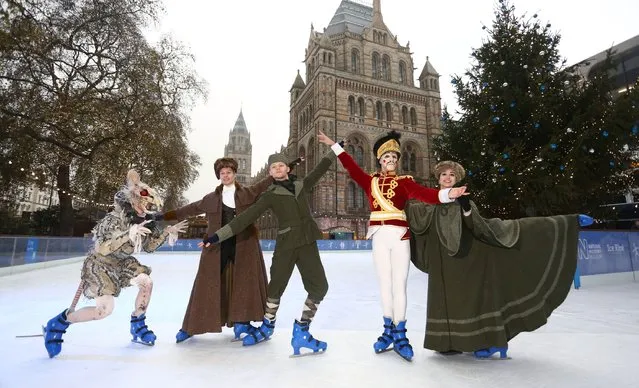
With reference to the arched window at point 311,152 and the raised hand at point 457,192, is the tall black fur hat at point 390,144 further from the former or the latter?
the arched window at point 311,152

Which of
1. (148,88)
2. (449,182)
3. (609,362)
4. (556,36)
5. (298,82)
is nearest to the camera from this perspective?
(609,362)

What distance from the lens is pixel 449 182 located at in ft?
9.24

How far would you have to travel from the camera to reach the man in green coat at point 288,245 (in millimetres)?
2932

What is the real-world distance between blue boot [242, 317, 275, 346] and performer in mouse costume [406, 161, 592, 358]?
4.60 ft

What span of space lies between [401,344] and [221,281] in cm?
175

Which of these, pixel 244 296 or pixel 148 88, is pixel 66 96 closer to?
pixel 148 88

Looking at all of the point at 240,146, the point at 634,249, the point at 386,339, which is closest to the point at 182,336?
the point at 386,339

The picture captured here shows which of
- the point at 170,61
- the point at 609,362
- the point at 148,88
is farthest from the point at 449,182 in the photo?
the point at 170,61

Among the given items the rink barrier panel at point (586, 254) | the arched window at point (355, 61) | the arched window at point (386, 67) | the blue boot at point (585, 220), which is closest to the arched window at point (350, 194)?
the arched window at point (355, 61)

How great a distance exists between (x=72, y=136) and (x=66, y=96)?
142 cm

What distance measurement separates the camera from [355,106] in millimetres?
34312

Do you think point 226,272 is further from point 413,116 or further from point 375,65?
point 375,65

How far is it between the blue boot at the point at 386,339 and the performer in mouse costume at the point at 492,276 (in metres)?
0.30

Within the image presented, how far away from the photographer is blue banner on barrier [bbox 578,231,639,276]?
289 inches
